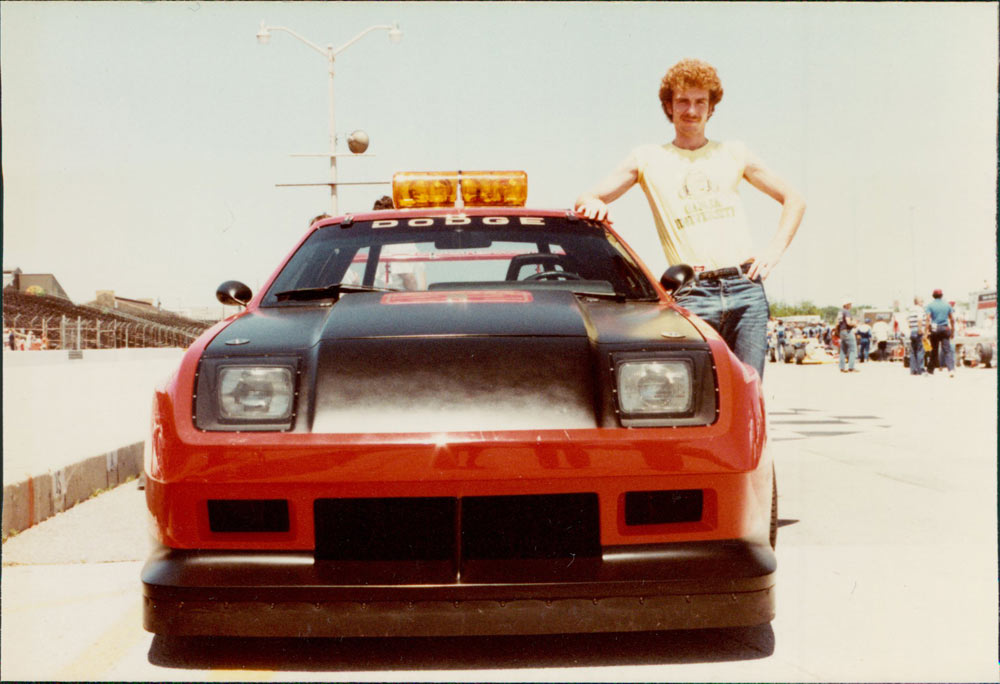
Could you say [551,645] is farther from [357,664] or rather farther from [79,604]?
[79,604]

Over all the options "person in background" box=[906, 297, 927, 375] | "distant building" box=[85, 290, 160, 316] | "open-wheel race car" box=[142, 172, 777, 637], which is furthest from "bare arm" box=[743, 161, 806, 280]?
"distant building" box=[85, 290, 160, 316]

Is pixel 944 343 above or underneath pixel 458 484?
underneath

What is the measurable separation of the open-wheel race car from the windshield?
98 cm

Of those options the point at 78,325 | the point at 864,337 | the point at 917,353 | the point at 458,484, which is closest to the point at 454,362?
the point at 458,484

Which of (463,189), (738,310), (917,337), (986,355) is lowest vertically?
(986,355)

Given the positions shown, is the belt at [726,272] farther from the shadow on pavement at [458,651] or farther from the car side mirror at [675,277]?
the shadow on pavement at [458,651]

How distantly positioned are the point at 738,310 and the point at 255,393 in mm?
2191

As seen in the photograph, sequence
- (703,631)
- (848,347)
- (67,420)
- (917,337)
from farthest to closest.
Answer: (848,347)
(917,337)
(67,420)
(703,631)

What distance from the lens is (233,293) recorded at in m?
4.09

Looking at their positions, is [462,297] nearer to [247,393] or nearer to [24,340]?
[247,393]

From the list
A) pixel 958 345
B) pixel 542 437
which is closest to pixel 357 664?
pixel 542 437

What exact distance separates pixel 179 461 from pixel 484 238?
1845 mm

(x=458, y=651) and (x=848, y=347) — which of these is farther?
(x=848, y=347)

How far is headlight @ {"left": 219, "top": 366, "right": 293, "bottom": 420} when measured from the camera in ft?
9.07
